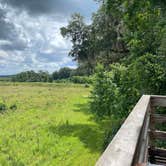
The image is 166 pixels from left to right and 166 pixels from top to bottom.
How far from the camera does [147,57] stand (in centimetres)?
748

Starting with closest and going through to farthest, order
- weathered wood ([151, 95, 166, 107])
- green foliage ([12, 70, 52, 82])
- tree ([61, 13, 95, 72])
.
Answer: weathered wood ([151, 95, 166, 107])
tree ([61, 13, 95, 72])
green foliage ([12, 70, 52, 82])

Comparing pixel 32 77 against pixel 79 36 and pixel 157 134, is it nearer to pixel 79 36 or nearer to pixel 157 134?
pixel 79 36

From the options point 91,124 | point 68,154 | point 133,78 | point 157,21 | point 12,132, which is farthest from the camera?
point 91,124

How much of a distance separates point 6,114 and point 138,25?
13.3m

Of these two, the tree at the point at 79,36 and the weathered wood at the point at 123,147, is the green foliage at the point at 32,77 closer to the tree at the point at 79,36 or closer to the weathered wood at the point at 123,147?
the tree at the point at 79,36

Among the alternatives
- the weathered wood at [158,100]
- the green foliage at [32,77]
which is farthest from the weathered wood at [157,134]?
the green foliage at [32,77]

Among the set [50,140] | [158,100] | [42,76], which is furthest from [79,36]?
[42,76]

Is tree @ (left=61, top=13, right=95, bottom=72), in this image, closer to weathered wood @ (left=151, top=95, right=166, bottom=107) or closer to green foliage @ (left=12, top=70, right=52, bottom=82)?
weathered wood @ (left=151, top=95, right=166, bottom=107)

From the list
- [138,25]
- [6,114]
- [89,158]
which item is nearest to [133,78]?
[138,25]

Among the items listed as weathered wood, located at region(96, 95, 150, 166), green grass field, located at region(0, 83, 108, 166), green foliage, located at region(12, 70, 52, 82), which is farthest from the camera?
green foliage, located at region(12, 70, 52, 82)

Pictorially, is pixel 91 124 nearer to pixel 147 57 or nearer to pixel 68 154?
pixel 68 154

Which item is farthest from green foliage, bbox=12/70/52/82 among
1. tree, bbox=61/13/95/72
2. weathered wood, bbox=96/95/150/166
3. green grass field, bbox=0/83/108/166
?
weathered wood, bbox=96/95/150/166

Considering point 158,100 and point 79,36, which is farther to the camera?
point 79,36

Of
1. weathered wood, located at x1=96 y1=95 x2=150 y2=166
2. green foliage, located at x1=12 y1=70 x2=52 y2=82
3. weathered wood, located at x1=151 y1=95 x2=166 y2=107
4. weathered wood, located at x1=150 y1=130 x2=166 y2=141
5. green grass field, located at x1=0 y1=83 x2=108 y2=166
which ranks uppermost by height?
green foliage, located at x1=12 y1=70 x2=52 y2=82
